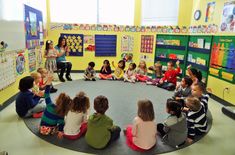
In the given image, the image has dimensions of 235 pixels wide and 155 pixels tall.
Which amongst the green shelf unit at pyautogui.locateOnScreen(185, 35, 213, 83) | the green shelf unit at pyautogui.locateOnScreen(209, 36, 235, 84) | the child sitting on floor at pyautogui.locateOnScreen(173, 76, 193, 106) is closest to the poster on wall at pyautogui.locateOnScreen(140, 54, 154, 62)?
the green shelf unit at pyautogui.locateOnScreen(185, 35, 213, 83)

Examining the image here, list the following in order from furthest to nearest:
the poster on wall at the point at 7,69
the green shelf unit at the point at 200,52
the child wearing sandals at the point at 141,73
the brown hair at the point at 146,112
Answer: the child wearing sandals at the point at 141,73 < the green shelf unit at the point at 200,52 < the poster on wall at the point at 7,69 < the brown hair at the point at 146,112

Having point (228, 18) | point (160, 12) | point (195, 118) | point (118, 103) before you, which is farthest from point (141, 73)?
point (195, 118)

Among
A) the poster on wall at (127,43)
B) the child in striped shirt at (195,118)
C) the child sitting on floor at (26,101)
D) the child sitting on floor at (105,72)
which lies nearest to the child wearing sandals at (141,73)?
the child sitting on floor at (105,72)

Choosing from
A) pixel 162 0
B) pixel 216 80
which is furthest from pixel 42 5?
pixel 216 80

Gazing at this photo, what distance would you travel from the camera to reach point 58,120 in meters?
2.47

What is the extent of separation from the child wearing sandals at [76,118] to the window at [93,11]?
4.51 metres

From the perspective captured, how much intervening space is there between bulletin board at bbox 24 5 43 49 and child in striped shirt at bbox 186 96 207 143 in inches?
139

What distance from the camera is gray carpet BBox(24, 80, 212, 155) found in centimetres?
227

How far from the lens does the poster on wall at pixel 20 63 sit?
383 cm

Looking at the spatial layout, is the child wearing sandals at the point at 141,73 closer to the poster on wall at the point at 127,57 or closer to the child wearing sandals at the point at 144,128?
the poster on wall at the point at 127,57

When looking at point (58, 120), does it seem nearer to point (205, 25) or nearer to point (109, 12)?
point (205, 25)

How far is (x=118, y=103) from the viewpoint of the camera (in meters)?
3.71

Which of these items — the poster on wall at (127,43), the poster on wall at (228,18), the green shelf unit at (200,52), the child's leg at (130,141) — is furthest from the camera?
the poster on wall at (127,43)

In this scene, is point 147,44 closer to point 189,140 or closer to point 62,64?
point 62,64
